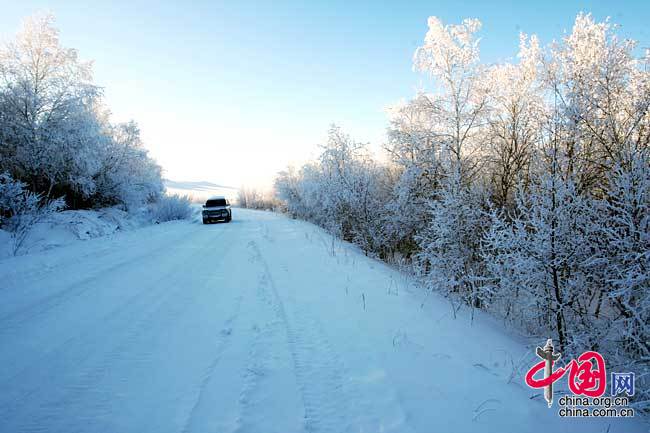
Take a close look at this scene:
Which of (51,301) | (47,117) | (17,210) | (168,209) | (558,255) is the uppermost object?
(47,117)

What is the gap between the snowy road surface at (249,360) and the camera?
241 centimetres

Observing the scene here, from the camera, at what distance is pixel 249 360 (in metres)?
3.22

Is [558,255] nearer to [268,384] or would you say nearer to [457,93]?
[268,384]

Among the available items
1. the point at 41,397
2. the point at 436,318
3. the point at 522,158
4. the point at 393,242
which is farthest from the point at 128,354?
the point at 522,158

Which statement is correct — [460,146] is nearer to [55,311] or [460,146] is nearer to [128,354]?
[128,354]

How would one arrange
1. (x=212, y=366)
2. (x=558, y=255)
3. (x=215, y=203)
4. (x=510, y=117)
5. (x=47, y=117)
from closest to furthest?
(x=212, y=366) < (x=558, y=255) < (x=510, y=117) < (x=47, y=117) < (x=215, y=203)

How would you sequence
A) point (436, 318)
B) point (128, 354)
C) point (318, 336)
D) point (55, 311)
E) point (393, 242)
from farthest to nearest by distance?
point (393, 242) < point (436, 318) < point (55, 311) < point (318, 336) < point (128, 354)

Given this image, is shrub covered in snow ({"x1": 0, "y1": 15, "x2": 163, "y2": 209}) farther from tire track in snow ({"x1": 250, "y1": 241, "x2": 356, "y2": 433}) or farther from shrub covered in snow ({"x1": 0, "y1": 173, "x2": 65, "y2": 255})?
tire track in snow ({"x1": 250, "y1": 241, "x2": 356, "y2": 433})

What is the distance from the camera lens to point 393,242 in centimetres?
1190

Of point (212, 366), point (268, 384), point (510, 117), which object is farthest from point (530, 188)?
point (510, 117)

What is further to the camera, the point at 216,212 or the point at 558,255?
the point at 216,212

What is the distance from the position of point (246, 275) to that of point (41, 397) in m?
4.12

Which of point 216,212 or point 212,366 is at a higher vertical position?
point 216,212

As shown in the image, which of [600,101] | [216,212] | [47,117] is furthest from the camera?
[216,212]
